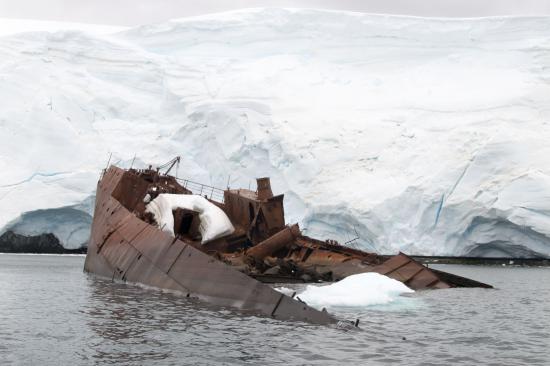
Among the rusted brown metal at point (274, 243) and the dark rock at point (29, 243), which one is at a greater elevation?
the rusted brown metal at point (274, 243)

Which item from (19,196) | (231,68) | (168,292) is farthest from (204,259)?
(231,68)

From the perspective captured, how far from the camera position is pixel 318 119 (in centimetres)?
3272

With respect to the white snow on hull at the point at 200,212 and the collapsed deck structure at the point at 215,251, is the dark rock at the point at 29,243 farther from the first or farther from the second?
the white snow on hull at the point at 200,212

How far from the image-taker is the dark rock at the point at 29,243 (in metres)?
30.6

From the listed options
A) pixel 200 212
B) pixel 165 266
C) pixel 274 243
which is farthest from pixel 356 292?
pixel 200 212

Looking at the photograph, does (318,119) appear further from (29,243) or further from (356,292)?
(356,292)

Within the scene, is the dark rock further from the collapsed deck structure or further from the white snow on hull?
the white snow on hull

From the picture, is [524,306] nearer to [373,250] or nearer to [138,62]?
[373,250]

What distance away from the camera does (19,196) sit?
28.4 metres

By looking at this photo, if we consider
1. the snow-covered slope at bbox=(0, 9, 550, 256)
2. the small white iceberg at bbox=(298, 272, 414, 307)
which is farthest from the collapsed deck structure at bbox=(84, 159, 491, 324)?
the snow-covered slope at bbox=(0, 9, 550, 256)

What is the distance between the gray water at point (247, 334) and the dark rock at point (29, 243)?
18.5m

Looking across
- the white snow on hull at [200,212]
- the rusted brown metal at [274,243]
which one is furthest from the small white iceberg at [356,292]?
the white snow on hull at [200,212]

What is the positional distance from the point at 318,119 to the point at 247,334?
24.9 meters

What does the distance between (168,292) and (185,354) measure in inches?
228
